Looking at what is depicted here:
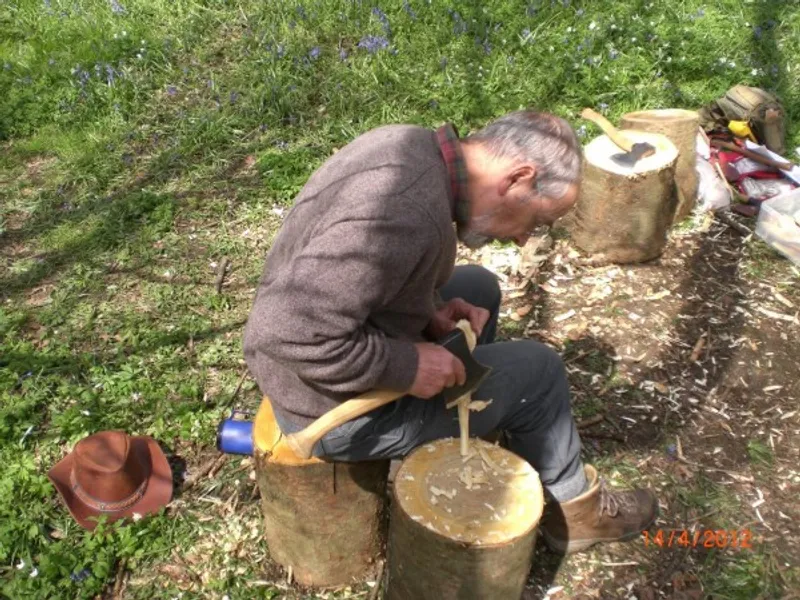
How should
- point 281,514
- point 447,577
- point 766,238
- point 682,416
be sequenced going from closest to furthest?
1. point 447,577
2. point 281,514
3. point 682,416
4. point 766,238

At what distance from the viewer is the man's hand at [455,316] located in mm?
2650

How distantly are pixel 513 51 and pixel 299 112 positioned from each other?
6.18ft

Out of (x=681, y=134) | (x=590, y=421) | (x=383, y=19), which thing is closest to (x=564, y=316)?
(x=590, y=421)

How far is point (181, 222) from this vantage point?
16.5ft

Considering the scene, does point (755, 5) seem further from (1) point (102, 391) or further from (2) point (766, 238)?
(1) point (102, 391)

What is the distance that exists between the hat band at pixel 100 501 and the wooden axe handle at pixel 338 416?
3.86 ft

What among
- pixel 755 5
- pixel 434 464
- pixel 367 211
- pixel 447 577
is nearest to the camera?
pixel 367 211

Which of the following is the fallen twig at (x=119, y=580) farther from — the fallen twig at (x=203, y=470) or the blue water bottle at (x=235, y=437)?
the blue water bottle at (x=235, y=437)

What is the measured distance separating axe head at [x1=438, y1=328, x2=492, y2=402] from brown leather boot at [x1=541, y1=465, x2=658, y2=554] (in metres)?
0.80

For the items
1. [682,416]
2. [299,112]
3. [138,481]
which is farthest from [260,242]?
[682,416]

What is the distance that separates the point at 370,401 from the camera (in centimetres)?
225

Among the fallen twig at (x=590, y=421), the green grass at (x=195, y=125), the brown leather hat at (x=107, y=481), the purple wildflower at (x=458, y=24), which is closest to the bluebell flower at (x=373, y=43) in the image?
the green grass at (x=195, y=125)

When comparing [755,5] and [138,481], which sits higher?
[755,5]

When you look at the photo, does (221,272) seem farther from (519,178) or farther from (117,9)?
(117,9)
